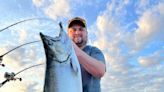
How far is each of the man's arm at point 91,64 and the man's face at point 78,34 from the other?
0.66 m

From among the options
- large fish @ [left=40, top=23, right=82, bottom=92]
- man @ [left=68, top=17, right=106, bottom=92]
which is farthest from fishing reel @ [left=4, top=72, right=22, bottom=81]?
large fish @ [left=40, top=23, right=82, bottom=92]

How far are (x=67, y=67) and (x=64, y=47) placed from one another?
251 millimetres

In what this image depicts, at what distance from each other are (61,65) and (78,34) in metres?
1.95

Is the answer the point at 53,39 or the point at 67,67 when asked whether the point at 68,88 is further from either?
the point at 53,39

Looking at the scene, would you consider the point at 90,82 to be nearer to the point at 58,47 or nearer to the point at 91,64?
the point at 91,64

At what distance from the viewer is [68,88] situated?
174 inches

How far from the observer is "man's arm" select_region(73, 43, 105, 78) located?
537 cm

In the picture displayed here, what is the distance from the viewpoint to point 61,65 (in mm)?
4469

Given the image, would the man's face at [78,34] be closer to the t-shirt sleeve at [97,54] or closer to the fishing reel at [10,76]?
the t-shirt sleeve at [97,54]

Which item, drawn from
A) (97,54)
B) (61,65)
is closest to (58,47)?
(61,65)

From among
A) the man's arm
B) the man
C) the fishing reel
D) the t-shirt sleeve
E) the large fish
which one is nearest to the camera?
the large fish

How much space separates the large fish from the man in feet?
2.47

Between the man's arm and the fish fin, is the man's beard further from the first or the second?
the fish fin

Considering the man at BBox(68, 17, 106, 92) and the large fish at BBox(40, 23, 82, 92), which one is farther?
the man at BBox(68, 17, 106, 92)
